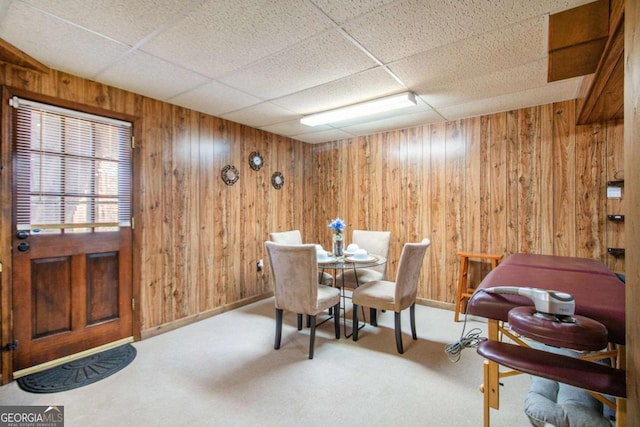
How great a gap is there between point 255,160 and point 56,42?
2.36 metres

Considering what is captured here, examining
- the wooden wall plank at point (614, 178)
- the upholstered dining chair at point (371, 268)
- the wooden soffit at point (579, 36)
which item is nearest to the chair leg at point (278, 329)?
the upholstered dining chair at point (371, 268)

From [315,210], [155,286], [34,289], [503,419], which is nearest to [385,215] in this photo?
[315,210]

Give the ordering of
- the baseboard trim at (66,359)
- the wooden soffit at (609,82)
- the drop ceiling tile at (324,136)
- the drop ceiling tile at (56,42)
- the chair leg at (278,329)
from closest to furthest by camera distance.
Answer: the wooden soffit at (609,82), the drop ceiling tile at (56,42), the baseboard trim at (66,359), the chair leg at (278,329), the drop ceiling tile at (324,136)

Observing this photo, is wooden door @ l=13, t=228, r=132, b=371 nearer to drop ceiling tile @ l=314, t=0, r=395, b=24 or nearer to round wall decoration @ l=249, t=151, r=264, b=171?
round wall decoration @ l=249, t=151, r=264, b=171

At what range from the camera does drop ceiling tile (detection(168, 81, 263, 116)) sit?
2.76m

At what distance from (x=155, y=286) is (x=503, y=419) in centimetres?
315

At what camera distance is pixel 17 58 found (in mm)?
2078

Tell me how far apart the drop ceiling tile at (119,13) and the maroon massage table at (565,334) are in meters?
2.33

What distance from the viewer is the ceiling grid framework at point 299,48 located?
5.36ft

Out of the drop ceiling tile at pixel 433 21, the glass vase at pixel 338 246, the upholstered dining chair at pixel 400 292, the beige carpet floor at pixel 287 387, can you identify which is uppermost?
the drop ceiling tile at pixel 433 21

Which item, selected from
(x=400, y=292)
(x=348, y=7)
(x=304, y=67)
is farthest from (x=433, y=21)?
(x=400, y=292)

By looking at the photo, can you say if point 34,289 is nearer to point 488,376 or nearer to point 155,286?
point 155,286

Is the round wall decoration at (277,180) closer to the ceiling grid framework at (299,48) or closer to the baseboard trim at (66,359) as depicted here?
the ceiling grid framework at (299,48)

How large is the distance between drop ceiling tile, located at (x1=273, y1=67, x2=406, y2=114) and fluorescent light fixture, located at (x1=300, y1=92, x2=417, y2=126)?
2.0 inches
